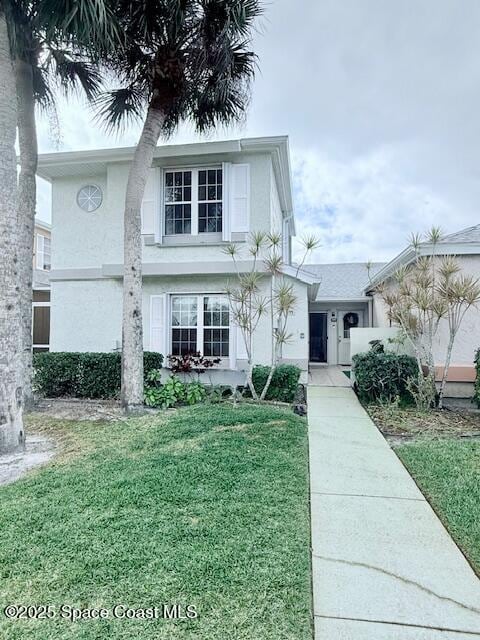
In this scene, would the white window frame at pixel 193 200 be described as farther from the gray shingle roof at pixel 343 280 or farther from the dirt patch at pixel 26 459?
the dirt patch at pixel 26 459

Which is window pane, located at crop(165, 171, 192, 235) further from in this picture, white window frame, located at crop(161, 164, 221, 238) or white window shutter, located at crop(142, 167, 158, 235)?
white window shutter, located at crop(142, 167, 158, 235)

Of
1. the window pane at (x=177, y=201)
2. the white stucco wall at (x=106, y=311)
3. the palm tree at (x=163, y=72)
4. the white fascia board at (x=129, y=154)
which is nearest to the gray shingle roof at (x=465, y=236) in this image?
the white stucco wall at (x=106, y=311)

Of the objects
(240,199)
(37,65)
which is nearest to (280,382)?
(240,199)

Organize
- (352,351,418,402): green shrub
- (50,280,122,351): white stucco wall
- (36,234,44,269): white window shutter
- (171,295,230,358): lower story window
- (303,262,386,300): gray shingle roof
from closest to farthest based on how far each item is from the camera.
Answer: (352,351,418,402): green shrub → (171,295,230,358): lower story window → (50,280,122,351): white stucco wall → (303,262,386,300): gray shingle roof → (36,234,44,269): white window shutter

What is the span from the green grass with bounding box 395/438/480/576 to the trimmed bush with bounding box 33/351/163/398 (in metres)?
6.60

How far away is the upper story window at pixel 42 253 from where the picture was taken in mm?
22797

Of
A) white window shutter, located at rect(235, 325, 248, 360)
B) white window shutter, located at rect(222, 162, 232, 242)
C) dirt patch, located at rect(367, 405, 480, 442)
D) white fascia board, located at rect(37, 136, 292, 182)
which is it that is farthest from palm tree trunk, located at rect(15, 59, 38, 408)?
dirt patch, located at rect(367, 405, 480, 442)

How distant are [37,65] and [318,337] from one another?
15.0 metres

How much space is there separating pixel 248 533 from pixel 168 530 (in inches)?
28.2

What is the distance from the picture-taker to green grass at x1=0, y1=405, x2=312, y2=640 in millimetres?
2469

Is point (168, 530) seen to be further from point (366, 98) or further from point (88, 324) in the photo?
point (366, 98)

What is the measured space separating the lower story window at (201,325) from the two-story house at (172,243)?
3 cm

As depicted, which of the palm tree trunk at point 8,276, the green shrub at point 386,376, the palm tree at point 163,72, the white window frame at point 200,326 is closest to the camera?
the palm tree trunk at point 8,276

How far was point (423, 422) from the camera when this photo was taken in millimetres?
7691
